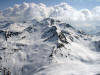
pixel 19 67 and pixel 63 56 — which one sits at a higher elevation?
pixel 63 56

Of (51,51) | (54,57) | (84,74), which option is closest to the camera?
(84,74)

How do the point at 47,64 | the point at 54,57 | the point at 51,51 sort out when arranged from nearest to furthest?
the point at 47,64 < the point at 54,57 < the point at 51,51

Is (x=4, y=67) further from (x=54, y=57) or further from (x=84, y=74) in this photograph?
(x=84, y=74)

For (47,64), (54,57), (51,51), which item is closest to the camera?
(47,64)

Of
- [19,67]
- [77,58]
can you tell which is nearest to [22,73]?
[19,67]

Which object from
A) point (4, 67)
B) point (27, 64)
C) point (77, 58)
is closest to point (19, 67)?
point (27, 64)

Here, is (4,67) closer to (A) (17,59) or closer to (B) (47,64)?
(A) (17,59)

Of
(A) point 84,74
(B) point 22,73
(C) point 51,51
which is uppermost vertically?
(C) point 51,51

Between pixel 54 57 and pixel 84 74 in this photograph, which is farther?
pixel 54 57

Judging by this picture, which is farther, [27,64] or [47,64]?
[27,64]
